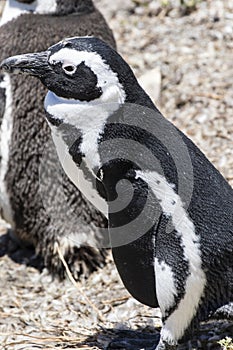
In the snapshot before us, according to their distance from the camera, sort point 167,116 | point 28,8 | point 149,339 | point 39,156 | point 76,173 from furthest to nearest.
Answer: point 167,116, point 28,8, point 39,156, point 149,339, point 76,173

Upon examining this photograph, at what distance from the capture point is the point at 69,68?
2.28 metres

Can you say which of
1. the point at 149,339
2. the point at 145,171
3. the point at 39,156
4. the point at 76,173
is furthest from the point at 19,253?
the point at 145,171

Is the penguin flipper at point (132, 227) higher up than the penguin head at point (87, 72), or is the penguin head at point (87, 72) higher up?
the penguin head at point (87, 72)

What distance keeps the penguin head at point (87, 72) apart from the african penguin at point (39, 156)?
1.16 meters

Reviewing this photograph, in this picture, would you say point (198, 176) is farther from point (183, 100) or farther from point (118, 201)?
point (183, 100)

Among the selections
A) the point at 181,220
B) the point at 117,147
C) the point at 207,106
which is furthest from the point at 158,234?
the point at 207,106

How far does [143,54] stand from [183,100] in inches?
24.5

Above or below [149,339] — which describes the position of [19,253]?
below

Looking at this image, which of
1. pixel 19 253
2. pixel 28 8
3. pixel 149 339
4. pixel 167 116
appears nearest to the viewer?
pixel 149 339

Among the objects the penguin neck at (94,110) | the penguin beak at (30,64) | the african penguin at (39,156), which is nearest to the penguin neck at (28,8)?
the african penguin at (39,156)

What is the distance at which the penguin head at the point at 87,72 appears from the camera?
2250 mm

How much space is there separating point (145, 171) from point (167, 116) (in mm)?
2106

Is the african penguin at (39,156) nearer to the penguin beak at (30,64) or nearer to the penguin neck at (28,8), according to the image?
the penguin neck at (28,8)

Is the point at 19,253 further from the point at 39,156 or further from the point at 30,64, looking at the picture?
the point at 30,64
